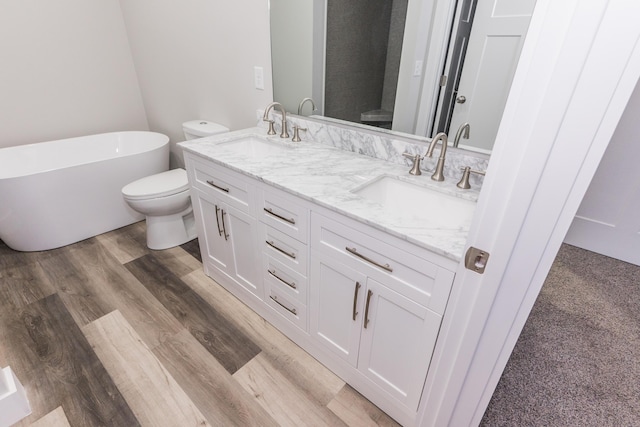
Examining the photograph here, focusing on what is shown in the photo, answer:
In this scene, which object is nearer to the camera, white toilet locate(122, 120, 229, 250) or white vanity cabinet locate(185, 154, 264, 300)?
white vanity cabinet locate(185, 154, 264, 300)

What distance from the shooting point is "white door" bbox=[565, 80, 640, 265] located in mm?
2096

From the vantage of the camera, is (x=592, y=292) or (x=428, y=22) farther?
(x=592, y=292)

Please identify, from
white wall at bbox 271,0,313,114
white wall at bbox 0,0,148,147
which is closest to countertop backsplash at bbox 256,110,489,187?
white wall at bbox 271,0,313,114

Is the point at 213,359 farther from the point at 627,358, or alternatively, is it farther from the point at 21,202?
the point at 627,358

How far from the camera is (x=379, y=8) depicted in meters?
1.49

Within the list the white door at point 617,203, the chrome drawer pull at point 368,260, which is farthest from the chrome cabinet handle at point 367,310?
the white door at point 617,203

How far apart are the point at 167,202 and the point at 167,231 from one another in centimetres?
30

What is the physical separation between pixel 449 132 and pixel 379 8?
2.15 feet

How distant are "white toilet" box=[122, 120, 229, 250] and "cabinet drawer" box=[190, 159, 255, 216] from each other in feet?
1.54

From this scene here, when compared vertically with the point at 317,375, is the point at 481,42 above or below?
above

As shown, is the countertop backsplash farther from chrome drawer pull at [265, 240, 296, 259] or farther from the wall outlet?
chrome drawer pull at [265, 240, 296, 259]

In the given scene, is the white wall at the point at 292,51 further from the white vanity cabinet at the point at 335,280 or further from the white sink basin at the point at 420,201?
the white sink basin at the point at 420,201

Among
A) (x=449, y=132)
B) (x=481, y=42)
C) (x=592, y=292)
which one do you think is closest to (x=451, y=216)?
(x=449, y=132)

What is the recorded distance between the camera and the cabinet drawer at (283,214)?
1296mm
